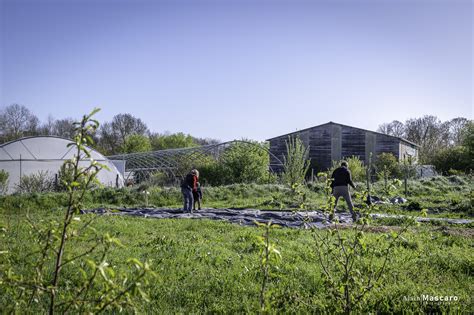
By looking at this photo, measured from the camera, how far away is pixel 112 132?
60750 millimetres

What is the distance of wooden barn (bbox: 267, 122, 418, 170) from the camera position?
119 ft

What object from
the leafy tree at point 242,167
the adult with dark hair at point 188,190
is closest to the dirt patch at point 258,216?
the adult with dark hair at point 188,190

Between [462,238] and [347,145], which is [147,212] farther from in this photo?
[347,145]

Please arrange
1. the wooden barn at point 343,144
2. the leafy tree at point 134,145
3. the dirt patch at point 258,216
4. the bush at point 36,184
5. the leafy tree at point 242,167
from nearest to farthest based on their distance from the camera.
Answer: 1. the dirt patch at point 258,216
2. the bush at point 36,184
3. the leafy tree at point 242,167
4. the wooden barn at point 343,144
5. the leafy tree at point 134,145

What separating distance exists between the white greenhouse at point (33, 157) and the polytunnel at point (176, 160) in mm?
5988

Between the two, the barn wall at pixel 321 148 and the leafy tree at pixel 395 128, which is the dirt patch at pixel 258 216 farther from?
the leafy tree at pixel 395 128

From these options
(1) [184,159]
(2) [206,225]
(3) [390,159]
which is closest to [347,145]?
(3) [390,159]

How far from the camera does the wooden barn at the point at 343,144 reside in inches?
1431

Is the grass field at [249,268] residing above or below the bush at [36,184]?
below

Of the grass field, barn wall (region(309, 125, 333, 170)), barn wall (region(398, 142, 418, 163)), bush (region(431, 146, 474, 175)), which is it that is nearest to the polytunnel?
barn wall (region(309, 125, 333, 170))

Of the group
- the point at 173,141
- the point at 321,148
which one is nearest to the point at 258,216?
the point at 321,148

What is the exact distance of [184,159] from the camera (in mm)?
31844

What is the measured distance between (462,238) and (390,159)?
25.1 meters

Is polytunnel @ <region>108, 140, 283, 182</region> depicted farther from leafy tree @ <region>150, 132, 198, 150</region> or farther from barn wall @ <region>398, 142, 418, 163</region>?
leafy tree @ <region>150, 132, 198, 150</region>
